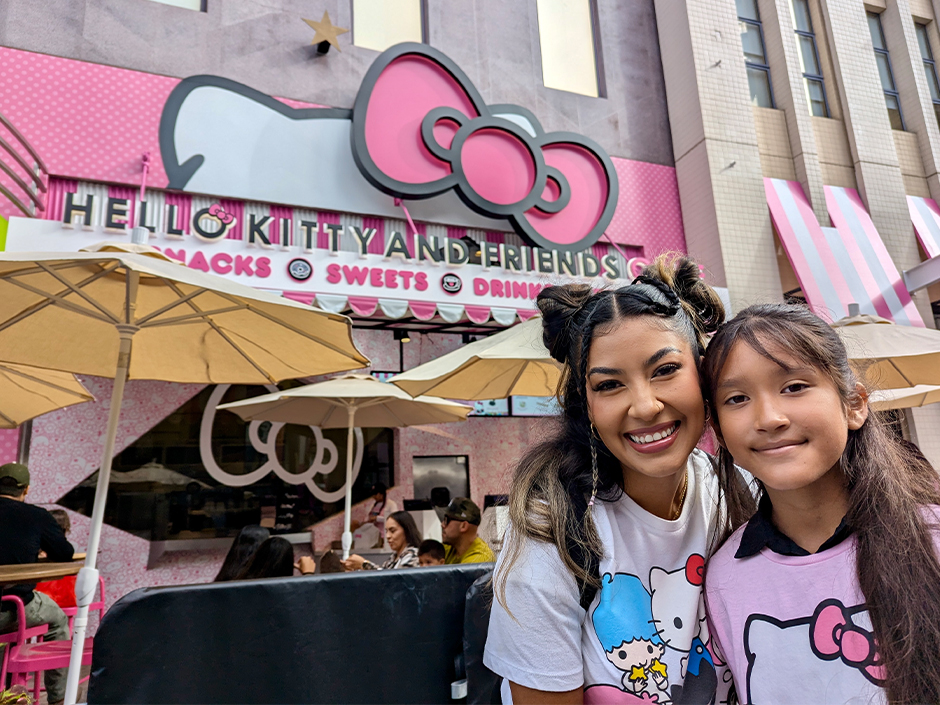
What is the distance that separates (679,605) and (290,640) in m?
0.97

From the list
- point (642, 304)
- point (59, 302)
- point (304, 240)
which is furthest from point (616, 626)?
point (304, 240)

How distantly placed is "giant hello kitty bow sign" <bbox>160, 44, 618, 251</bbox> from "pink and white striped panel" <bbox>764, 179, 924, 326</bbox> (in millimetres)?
2828

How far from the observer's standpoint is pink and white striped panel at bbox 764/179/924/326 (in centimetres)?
890

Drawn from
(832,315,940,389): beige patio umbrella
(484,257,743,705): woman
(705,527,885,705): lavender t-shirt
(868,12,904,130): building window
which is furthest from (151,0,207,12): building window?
(868,12,904,130): building window

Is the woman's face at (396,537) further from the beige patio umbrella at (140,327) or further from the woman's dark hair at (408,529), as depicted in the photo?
the beige patio umbrella at (140,327)

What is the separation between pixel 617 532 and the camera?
138cm

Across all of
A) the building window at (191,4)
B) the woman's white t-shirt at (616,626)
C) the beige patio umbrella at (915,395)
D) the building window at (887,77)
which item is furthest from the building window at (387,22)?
the woman's white t-shirt at (616,626)

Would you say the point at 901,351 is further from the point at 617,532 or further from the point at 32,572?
the point at 32,572

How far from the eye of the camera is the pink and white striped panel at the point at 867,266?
29.8ft

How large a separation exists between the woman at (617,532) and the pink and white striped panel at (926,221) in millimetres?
11006

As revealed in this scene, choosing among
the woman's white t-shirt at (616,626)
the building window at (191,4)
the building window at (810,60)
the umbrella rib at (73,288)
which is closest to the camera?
the woman's white t-shirt at (616,626)

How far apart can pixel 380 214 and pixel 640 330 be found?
6.97 meters

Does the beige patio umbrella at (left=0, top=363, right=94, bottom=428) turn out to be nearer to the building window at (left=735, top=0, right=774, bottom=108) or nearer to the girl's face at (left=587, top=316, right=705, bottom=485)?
the girl's face at (left=587, top=316, right=705, bottom=485)

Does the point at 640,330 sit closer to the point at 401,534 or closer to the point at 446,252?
the point at 401,534
